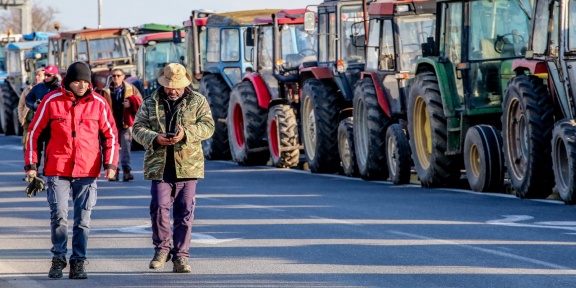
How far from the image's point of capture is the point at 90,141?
13.1m

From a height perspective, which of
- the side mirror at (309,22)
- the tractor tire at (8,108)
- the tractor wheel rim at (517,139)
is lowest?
the tractor tire at (8,108)

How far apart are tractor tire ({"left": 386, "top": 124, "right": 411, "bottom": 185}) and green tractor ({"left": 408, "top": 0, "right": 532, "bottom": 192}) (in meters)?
0.84

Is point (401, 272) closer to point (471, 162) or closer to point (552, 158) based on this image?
point (552, 158)

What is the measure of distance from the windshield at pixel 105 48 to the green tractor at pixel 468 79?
2205 centimetres

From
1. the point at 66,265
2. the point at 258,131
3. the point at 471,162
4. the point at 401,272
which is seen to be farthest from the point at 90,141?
the point at 258,131

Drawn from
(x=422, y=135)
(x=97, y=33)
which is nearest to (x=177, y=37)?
(x=97, y=33)

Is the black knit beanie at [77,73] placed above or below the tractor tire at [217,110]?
above

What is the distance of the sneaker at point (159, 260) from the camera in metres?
13.1

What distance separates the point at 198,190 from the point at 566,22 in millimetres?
6966

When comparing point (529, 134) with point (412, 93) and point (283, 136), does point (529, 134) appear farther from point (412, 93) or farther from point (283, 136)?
point (283, 136)

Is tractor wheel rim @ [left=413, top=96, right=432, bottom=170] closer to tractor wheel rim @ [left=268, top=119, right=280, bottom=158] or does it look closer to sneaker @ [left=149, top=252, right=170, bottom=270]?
tractor wheel rim @ [left=268, top=119, right=280, bottom=158]

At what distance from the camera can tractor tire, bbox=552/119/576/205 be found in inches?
684

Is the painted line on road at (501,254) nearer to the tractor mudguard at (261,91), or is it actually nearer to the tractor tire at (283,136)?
the tractor tire at (283,136)

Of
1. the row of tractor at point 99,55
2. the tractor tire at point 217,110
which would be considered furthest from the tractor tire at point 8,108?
the tractor tire at point 217,110
